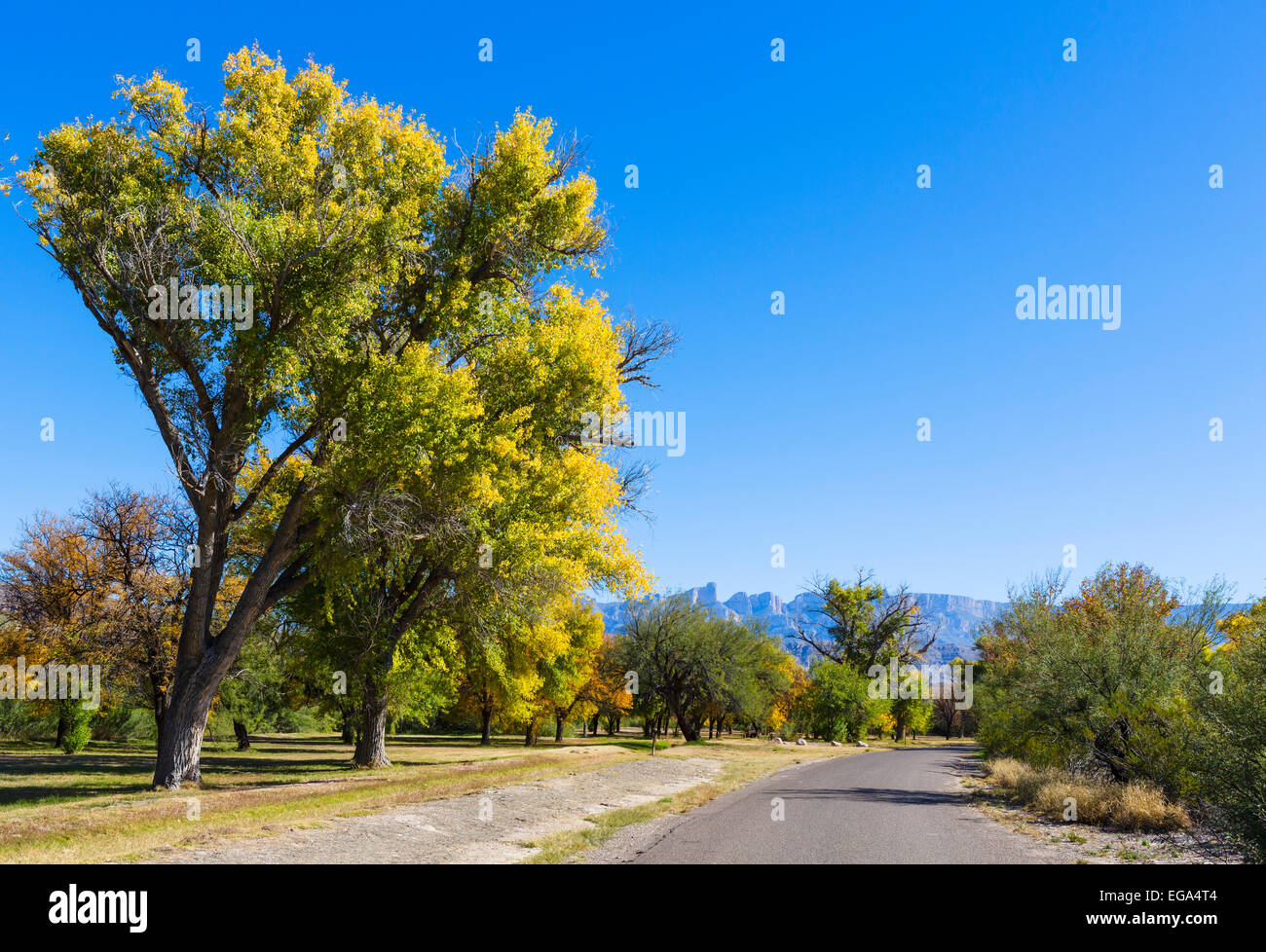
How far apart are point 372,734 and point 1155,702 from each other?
2252cm

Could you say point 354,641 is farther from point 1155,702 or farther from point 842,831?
point 1155,702

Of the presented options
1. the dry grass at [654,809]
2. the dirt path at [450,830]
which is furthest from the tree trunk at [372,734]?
the dry grass at [654,809]

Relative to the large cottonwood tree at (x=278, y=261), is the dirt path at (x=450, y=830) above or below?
below

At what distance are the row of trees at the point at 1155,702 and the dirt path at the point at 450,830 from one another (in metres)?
9.92

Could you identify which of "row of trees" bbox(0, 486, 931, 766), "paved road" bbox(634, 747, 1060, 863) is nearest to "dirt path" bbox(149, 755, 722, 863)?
"paved road" bbox(634, 747, 1060, 863)

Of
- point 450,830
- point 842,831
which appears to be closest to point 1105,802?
point 842,831

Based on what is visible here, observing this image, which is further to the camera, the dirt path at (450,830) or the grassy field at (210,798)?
the grassy field at (210,798)

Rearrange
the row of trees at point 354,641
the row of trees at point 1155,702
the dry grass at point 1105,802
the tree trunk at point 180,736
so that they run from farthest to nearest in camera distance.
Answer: the row of trees at point 354,641 → the tree trunk at point 180,736 → the dry grass at point 1105,802 → the row of trees at point 1155,702

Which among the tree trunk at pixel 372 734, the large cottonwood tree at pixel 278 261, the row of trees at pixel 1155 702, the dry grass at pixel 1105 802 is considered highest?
the large cottonwood tree at pixel 278 261

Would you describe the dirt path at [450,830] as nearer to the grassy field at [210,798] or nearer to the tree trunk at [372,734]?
the grassy field at [210,798]

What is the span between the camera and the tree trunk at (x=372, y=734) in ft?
82.4

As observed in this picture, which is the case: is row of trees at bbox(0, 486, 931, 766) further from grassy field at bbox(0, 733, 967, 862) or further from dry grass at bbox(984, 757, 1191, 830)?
dry grass at bbox(984, 757, 1191, 830)

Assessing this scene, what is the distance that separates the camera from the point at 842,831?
1345 centimetres
